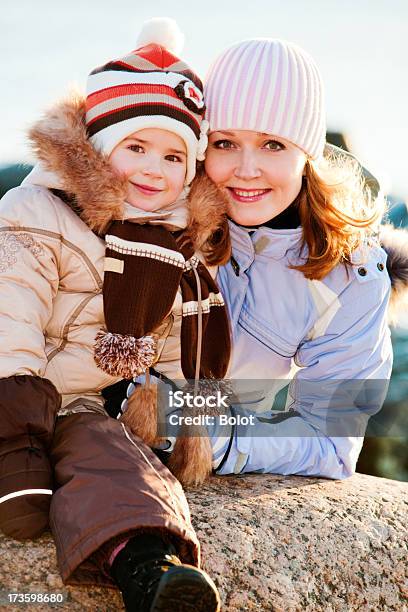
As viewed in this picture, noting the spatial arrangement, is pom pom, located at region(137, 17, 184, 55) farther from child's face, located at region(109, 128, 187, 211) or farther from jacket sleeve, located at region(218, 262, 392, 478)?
jacket sleeve, located at region(218, 262, 392, 478)

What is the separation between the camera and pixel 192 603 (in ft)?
6.26

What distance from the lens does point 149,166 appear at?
2.84 metres

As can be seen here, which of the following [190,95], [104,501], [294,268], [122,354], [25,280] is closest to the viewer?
[104,501]

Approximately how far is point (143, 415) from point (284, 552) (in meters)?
0.64

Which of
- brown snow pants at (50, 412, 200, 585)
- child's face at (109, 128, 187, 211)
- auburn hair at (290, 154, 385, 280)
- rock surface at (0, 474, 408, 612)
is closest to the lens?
brown snow pants at (50, 412, 200, 585)

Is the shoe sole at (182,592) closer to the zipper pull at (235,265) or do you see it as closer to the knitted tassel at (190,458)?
the knitted tassel at (190,458)

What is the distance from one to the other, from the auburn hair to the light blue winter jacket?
0.05 metres

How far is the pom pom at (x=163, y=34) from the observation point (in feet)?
10.2

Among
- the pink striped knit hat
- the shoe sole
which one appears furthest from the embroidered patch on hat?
the shoe sole

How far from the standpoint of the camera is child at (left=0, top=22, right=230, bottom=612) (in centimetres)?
220

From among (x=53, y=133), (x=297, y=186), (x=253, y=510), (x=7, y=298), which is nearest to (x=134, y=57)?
(x=53, y=133)

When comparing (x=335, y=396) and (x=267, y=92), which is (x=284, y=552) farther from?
(x=267, y=92)

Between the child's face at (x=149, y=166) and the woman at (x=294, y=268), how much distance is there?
0.93ft

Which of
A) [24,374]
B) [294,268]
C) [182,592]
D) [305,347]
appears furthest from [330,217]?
[182,592]
